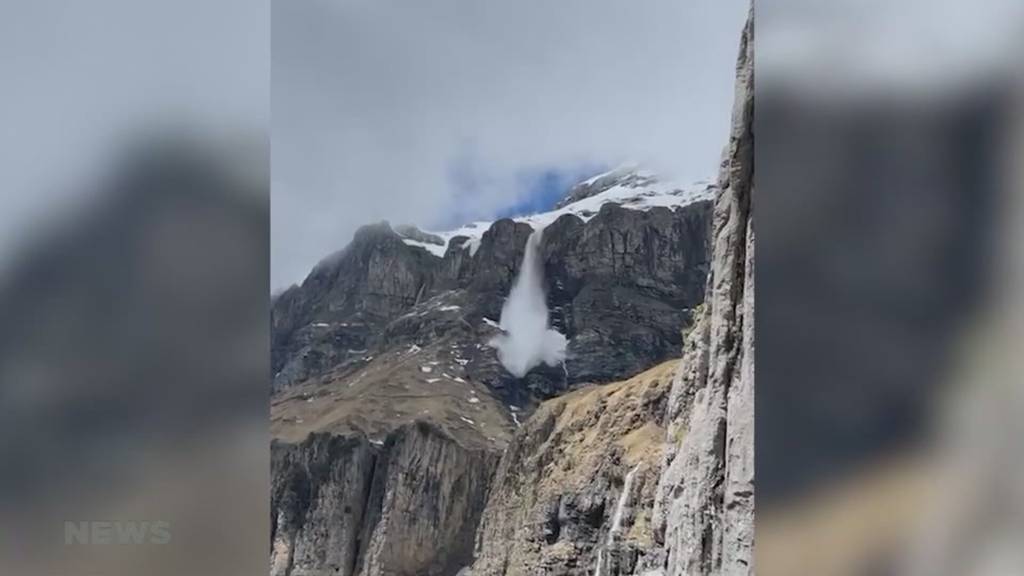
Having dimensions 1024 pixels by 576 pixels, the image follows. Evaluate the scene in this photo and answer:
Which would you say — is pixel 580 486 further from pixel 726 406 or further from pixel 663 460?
pixel 726 406

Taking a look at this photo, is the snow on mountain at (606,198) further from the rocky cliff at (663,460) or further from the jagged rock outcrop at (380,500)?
the jagged rock outcrop at (380,500)

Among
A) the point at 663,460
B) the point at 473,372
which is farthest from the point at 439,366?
the point at 663,460

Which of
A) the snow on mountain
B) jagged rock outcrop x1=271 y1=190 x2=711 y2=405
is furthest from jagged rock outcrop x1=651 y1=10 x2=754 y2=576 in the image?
jagged rock outcrop x1=271 y1=190 x2=711 y2=405

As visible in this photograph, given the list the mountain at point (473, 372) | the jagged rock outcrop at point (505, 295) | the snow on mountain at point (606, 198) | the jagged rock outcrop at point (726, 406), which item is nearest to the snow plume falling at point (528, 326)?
the mountain at point (473, 372)

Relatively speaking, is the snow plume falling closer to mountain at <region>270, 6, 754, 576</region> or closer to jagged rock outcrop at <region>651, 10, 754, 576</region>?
mountain at <region>270, 6, 754, 576</region>

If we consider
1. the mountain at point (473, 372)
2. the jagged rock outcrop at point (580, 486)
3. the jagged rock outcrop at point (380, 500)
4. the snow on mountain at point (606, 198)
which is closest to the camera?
the jagged rock outcrop at point (580, 486)

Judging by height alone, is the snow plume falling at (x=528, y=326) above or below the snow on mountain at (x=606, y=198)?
below
